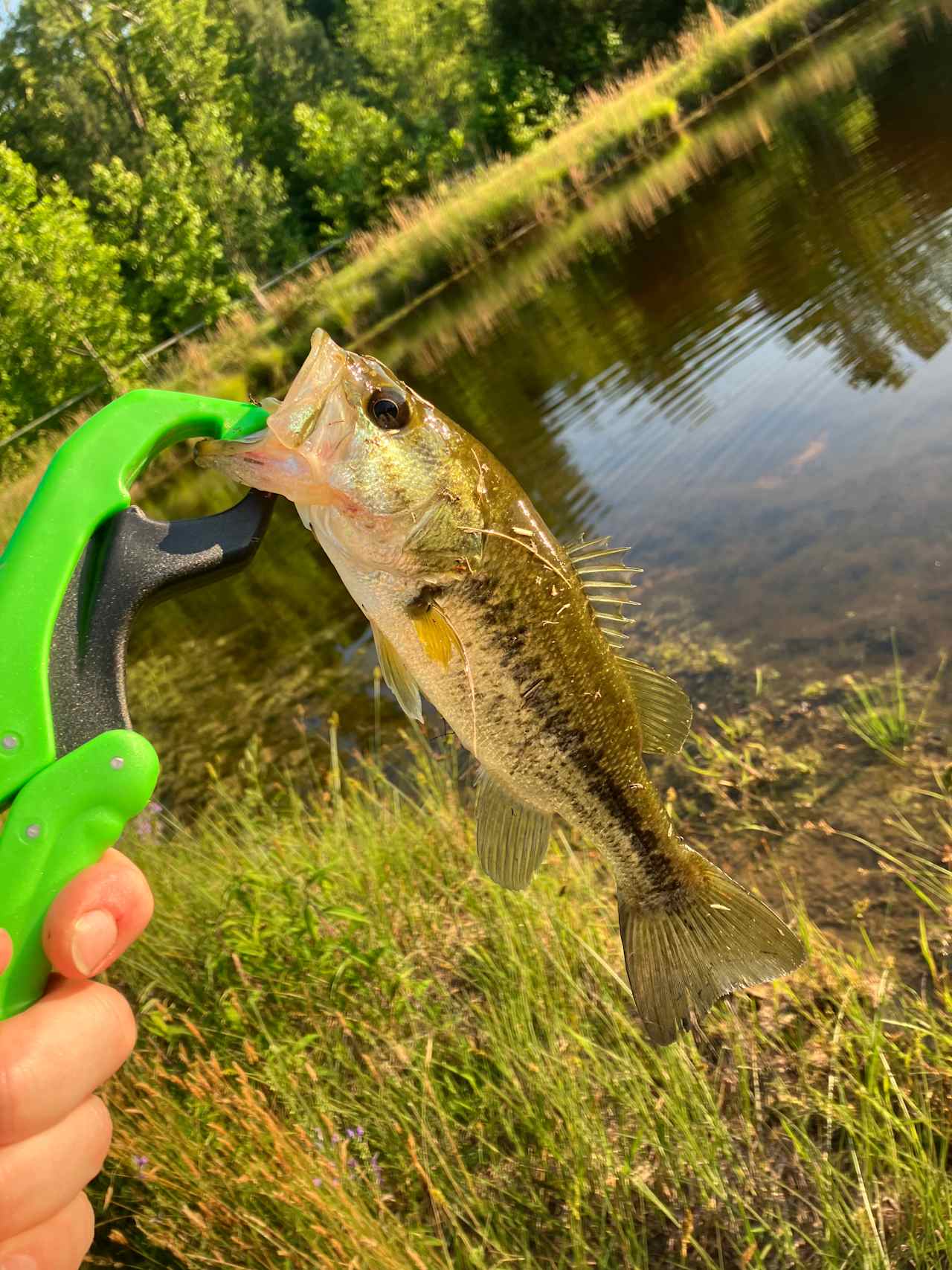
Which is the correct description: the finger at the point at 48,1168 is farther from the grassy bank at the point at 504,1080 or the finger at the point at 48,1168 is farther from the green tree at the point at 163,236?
the green tree at the point at 163,236

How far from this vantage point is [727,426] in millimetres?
9539

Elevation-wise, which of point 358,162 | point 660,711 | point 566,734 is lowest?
point 660,711

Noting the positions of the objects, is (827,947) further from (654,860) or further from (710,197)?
(710,197)

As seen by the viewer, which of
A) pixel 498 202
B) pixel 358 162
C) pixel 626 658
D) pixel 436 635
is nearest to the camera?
pixel 436 635

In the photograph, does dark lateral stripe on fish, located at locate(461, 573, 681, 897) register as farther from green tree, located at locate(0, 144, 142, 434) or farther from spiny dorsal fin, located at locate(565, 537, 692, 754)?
green tree, located at locate(0, 144, 142, 434)

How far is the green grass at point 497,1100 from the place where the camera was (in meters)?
2.62

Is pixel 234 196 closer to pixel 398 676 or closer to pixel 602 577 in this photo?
pixel 602 577

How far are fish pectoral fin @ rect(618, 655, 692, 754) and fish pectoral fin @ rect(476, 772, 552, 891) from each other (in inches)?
12.6

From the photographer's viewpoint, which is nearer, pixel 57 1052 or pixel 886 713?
pixel 57 1052

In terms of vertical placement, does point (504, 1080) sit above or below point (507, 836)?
below

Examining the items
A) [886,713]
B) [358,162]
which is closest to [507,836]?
[886,713]

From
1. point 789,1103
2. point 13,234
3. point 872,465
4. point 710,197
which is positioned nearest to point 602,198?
point 710,197

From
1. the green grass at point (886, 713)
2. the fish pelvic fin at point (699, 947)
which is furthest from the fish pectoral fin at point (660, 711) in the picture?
the green grass at point (886, 713)

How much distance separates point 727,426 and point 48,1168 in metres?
9.23
